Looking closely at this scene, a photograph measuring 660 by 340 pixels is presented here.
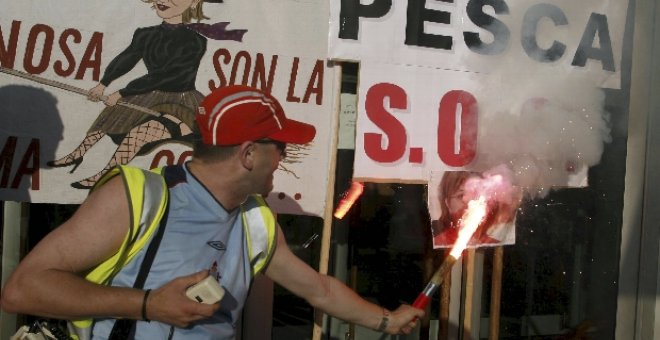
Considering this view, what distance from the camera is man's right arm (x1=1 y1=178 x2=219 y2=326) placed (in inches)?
102

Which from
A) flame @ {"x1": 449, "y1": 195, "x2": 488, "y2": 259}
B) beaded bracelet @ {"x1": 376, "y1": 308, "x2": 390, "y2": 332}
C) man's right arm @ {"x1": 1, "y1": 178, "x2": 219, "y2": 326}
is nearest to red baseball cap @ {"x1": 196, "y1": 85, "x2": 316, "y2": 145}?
man's right arm @ {"x1": 1, "y1": 178, "x2": 219, "y2": 326}

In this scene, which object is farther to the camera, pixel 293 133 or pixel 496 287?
pixel 496 287

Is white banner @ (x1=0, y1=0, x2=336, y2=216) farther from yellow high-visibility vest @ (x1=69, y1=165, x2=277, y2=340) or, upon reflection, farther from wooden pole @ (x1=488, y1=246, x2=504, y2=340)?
wooden pole @ (x1=488, y1=246, x2=504, y2=340)

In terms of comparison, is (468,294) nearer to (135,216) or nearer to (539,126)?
(539,126)

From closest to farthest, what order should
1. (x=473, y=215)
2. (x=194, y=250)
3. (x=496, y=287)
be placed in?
(x=194, y=250), (x=473, y=215), (x=496, y=287)

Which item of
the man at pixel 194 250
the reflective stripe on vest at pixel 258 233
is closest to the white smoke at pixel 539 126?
the man at pixel 194 250

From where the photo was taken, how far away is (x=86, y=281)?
8.68 ft

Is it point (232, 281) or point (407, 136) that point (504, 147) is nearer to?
point (407, 136)

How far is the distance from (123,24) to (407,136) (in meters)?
1.55

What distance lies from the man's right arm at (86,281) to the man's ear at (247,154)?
52cm

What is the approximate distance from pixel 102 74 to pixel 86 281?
52.0 inches

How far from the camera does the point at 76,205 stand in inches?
157

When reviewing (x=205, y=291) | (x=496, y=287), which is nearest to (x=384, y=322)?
(x=205, y=291)

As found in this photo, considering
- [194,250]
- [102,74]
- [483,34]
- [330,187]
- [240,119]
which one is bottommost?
[194,250]
